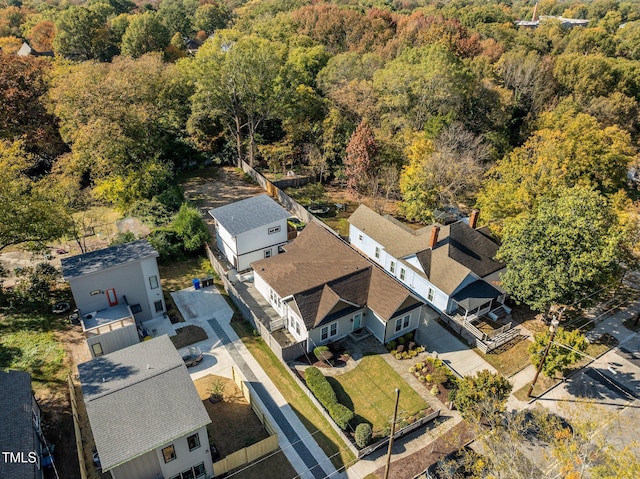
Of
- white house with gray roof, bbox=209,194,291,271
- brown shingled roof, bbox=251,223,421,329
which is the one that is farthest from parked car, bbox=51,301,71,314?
brown shingled roof, bbox=251,223,421,329

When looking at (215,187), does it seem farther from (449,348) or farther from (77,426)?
(449,348)

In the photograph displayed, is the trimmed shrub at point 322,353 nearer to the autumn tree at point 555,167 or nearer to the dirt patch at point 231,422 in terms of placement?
the dirt patch at point 231,422

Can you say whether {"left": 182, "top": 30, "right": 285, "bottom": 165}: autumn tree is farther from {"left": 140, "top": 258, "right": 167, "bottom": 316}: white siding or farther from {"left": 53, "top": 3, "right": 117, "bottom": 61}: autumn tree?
{"left": 53, "top": 3, "right": 117, "bottom": 61}: autumn tree

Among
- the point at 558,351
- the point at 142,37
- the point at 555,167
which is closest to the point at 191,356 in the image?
the point at 558,351

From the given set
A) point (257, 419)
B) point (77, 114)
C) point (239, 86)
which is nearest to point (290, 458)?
point (257, 419)

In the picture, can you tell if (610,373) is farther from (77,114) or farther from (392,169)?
(77,114)

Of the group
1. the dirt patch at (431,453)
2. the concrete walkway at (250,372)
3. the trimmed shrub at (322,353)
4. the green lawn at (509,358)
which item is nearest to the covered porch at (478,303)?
the green lawn at (509,358)
